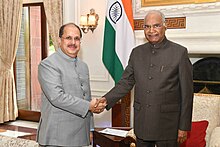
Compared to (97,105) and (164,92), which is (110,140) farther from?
(164,92)

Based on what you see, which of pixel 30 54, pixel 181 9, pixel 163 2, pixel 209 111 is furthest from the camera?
pixel 30 54

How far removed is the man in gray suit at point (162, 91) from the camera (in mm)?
2082

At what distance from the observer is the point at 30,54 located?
5.74 m

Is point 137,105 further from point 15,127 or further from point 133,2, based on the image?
point 15,127

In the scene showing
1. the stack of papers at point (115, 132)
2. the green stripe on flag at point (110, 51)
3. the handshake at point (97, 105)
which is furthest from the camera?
the green stripe on flag at point (110, 51)

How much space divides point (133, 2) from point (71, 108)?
249cm

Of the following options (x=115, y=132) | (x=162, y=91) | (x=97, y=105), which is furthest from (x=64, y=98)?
(x=115, y=132)

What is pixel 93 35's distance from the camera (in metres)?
4.74

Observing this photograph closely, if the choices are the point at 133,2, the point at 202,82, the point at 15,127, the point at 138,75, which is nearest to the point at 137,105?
the point at 138,75

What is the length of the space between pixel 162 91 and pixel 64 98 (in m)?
0.64

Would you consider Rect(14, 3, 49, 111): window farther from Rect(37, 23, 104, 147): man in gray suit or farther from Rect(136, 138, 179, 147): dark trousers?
Rect(136, 138, 179, 147): dark trousers

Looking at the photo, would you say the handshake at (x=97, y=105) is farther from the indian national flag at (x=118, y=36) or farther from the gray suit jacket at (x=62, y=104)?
the indian national flag at (x=118, y=36)

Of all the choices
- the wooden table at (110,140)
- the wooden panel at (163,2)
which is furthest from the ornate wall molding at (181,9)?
the wooden table at (110,140)

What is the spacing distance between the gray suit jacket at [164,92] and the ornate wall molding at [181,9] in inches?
70.5
